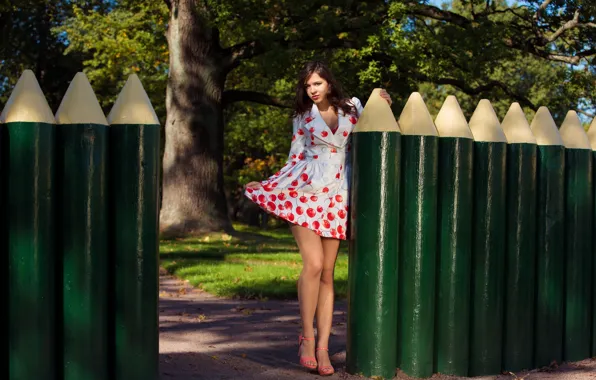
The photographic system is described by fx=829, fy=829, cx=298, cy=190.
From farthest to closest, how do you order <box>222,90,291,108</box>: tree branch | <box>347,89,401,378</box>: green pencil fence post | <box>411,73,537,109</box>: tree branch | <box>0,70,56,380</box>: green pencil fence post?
1. <box>222,90,291,108</box>: tree branch
2. <box>411,73,537,109</box>: tree branch
3. <box>347,89,401,378</box>: green pencil fence post
4. <box>0,70,56,380</box>: green pencil fence post

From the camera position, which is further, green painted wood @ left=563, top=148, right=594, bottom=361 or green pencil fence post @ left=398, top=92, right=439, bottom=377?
green painted wood @ left=563, top=148, right=594, bottom=361

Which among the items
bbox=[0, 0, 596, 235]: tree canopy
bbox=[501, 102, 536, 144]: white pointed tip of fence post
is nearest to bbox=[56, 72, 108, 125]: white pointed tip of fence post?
bbox=[501, 102, 536, 144]: white pointed tip of fence post

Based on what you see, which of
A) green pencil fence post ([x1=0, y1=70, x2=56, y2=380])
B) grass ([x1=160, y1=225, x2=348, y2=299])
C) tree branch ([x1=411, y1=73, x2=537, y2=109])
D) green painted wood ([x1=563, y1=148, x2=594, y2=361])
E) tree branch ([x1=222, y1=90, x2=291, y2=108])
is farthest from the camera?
tree branch ([x1=222, y1=90, x2=291, y2=108])

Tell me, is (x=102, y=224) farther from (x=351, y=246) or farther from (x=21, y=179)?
(x=351, y=246)

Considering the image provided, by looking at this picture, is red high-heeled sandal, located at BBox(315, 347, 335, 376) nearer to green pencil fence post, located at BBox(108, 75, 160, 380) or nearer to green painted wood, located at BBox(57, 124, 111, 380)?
green pencil fence post, located at BBox(108, 75, 160, 380)

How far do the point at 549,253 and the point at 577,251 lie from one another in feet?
1.36

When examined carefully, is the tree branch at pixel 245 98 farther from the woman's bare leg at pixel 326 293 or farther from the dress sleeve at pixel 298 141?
the woman's bare leg at pixel 326 293

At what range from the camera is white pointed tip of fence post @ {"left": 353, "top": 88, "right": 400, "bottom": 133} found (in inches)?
211

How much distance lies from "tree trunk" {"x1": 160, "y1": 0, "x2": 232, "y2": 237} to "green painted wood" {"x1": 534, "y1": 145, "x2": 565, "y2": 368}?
13.2 m

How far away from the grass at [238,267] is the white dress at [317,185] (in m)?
4.26

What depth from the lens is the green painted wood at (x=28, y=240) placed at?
4.39 metres

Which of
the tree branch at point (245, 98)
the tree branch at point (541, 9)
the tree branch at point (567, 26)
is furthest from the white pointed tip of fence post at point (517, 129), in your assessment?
the tree branch at point (245, 98)

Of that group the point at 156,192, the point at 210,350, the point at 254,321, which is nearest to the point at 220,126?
the point at 254,321

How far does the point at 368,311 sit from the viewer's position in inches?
209
